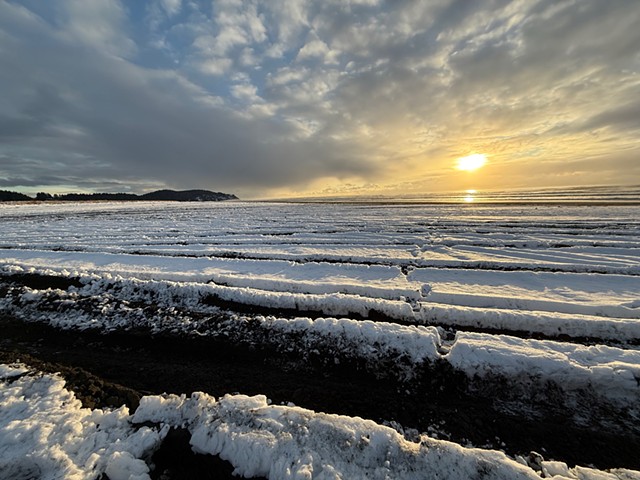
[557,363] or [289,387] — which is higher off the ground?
[557,363]

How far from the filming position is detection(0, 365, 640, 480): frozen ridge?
245 centimetres

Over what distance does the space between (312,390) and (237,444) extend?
1.16 metres

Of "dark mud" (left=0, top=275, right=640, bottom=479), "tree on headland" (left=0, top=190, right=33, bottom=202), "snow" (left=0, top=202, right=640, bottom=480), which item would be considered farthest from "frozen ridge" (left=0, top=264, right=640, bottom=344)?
"tree on headland" (left=0, top=190, right=33, bottom=202)

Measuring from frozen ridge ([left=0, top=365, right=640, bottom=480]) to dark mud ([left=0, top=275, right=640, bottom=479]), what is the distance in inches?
7.8

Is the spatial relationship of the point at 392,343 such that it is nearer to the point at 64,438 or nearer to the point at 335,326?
the point at 335,326

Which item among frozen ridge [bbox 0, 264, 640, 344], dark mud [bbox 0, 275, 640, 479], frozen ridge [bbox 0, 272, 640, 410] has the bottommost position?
dark mud [bbox 0, 275, 640, 479]

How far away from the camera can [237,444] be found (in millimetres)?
2715

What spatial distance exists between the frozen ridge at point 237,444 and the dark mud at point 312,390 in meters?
0.20

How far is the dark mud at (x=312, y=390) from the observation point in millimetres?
2857

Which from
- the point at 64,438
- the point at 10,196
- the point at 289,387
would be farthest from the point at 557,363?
the point at 10,196

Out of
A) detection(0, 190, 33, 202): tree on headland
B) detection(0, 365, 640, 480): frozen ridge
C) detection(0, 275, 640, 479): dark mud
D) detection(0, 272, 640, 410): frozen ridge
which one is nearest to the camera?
detection(0, 365, 640, 480): frozen ridge

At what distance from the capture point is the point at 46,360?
4180 millimetres

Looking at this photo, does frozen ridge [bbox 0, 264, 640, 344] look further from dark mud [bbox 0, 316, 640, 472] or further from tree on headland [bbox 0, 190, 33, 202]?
tree on headland [bbox 0, 190, 33, 202]

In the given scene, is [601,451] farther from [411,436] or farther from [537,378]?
[411,436]
